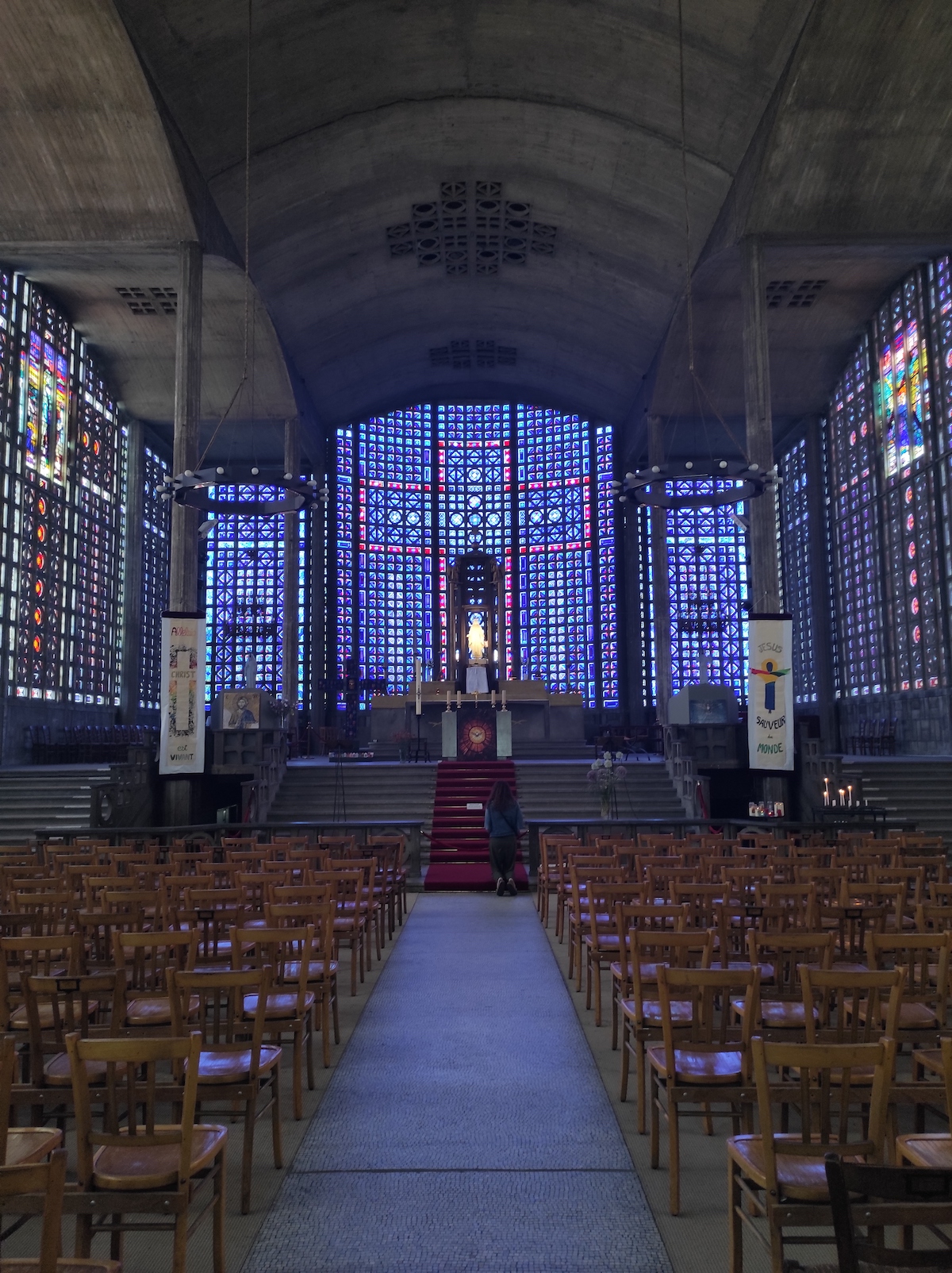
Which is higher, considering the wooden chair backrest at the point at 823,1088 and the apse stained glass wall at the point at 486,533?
the apse stained glass wall at the point at 486,533

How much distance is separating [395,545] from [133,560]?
8.75m

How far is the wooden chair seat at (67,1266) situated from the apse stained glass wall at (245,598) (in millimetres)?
28806

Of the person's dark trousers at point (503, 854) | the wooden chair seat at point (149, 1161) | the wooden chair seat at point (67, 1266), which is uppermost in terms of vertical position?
the wooden chair seat at point (67, 1266)

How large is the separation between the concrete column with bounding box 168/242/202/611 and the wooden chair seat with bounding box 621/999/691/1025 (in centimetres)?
1456

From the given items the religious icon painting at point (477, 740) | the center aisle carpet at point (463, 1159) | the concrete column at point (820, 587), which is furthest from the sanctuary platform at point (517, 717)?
the center aisle carpet at point (463, 1159)

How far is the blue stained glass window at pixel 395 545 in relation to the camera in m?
32.4

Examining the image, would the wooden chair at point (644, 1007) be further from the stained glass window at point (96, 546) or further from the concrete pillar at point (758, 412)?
the stained glass window at point (96, 546)

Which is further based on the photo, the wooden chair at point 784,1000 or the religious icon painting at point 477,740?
the religious icon painting at point 477,740

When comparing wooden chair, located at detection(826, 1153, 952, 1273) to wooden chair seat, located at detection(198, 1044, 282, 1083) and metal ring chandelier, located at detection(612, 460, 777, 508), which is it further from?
metal ring chandelier, located at detection(612, 460, 777, 508)

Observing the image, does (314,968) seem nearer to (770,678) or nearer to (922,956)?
(922,956)

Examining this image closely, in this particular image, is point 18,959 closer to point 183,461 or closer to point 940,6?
point 183,461

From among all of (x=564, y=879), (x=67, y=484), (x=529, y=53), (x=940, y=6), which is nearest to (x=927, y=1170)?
(x=564, y=879)

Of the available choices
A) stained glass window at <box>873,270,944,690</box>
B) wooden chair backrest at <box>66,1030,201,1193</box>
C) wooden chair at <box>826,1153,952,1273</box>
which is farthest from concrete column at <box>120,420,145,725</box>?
wooden chair at <box>826,1153,952,1273</box>

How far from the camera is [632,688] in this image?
31.6 metres
